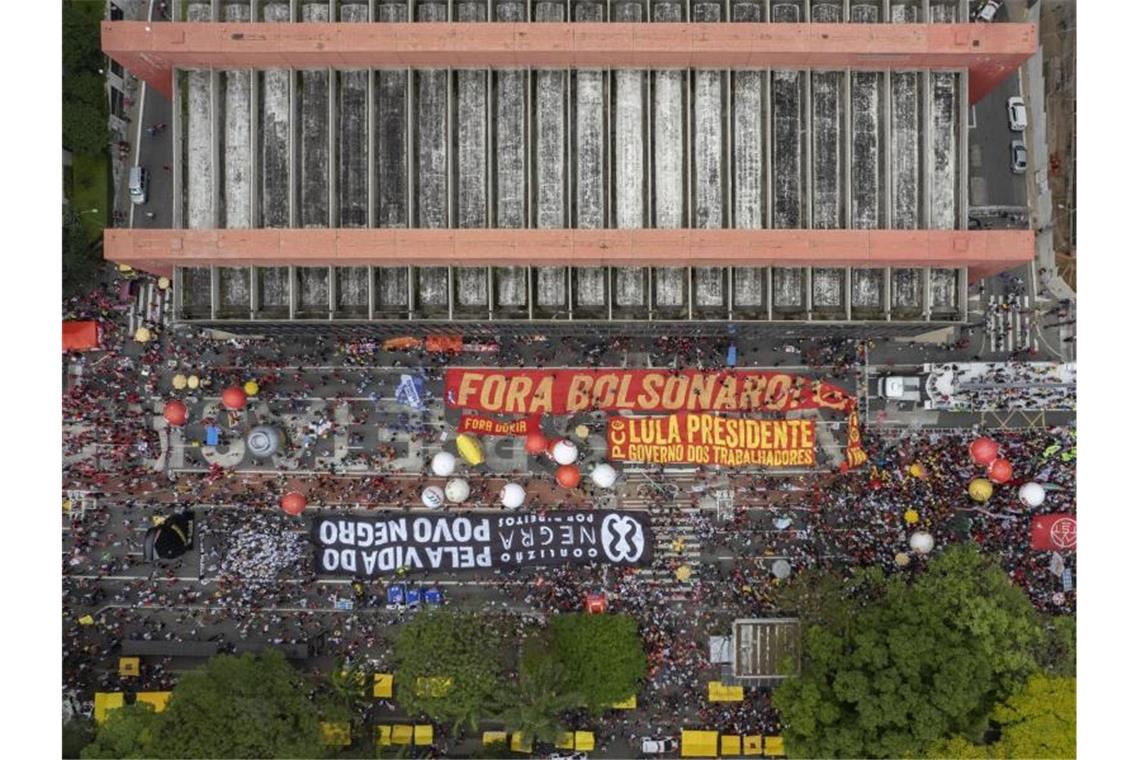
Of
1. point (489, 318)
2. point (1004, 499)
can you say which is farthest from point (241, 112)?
point (1004, 499)

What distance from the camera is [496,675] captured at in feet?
139

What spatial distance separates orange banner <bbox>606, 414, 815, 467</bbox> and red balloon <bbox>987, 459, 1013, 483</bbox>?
35.1ft

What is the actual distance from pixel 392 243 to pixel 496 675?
24569 millimetres

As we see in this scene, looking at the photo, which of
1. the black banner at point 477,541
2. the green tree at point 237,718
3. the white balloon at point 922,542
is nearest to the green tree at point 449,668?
the black banner at point 477,541

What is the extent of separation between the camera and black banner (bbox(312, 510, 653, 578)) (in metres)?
47.6

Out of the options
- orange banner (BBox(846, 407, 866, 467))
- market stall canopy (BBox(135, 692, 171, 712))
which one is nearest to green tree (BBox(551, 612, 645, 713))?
orange banner (BBox(846, 407, 866, 467))

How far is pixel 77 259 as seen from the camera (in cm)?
4553

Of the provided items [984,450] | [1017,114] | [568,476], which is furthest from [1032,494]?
[568,476]

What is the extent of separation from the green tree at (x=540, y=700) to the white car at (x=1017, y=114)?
43655mm

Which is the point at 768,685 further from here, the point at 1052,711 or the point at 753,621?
the point at 1052,711

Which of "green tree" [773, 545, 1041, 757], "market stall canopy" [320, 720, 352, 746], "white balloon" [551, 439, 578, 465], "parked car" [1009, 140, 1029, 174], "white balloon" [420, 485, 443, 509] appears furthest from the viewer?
"parked car" [1009, 140, 1029, 174]

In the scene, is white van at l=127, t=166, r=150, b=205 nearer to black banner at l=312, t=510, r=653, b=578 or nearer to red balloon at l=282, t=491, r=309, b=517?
red balloon at l=282, t=491, r=309, b=517

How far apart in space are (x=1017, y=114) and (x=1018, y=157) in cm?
277

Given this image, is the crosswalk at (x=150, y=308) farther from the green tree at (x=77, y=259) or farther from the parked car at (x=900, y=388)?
the parked car at (x=900, y=388)
